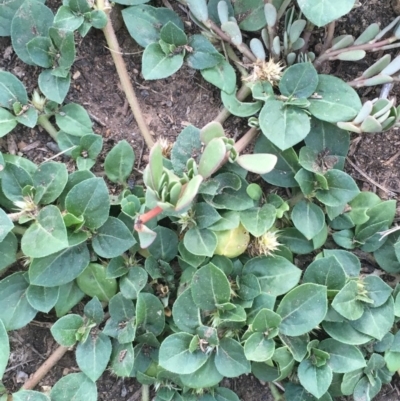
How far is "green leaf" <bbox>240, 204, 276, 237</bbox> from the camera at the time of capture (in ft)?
5.41

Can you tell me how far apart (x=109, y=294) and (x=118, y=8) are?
0.88 metres

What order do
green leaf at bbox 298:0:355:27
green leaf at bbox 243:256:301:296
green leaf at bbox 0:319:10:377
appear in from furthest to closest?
green leaf at bbox 243:256:301:296, green leaf at bbox 0:319:10:377, green leaf at bbox 298:0:355:27

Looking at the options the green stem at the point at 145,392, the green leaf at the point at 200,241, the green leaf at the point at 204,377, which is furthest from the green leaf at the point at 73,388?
the green leaf at the point at 200,241

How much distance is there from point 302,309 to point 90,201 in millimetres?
671

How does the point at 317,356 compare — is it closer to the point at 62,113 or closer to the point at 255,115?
the point at 255,115

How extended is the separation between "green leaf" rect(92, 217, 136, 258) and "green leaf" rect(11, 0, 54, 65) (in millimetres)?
556

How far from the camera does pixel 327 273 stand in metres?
1.69

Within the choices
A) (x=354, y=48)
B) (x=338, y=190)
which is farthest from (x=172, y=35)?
(x=338, y=190)

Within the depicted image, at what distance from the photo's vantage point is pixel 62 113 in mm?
1746

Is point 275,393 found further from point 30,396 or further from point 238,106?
point 238,106

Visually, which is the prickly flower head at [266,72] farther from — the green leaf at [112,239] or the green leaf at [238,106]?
the green leaf at [112,239]

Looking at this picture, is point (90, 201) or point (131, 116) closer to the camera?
point (90, 201)

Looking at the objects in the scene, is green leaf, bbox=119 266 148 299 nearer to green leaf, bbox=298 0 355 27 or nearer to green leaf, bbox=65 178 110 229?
green leaf, bbox=65 178 110 229

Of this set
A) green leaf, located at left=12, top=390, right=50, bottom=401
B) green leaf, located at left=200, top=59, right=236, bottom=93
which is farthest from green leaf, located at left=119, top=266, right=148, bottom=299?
green leaf, located at left=200, top=59, right=236, bottom=93
